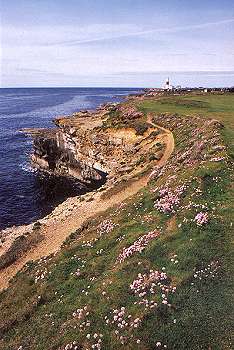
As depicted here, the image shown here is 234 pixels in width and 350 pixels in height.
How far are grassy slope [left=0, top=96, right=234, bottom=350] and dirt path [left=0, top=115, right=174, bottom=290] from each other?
2.14 meters

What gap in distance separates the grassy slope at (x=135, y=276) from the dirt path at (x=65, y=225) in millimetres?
2137

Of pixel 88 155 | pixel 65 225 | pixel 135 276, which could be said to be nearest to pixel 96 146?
pixel 88 155

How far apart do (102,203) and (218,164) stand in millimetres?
13731

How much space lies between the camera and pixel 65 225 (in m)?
35.8

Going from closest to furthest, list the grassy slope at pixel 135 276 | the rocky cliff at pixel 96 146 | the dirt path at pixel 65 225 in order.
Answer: the grassy slope at pixel 135 276
the dirt path at pixel 65 225
the rocky cliff at pixel 96 146

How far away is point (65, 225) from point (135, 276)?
16360 mm

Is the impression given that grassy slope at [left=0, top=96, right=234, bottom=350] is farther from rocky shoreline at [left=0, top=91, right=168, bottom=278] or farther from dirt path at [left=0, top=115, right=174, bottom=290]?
rocky shoreline at [left=0, top=91, right=168, bottom=278]

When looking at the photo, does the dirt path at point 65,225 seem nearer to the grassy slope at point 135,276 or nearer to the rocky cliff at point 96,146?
the grassy slope at point 135,276

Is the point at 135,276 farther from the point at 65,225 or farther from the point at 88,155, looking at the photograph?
the point at 88,155

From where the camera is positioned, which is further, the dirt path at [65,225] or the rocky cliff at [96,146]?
the rocky cliff at [96,146]

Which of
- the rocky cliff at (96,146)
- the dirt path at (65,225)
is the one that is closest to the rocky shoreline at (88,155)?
the rocky cliff at (96,146)

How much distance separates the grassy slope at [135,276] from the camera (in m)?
16.6

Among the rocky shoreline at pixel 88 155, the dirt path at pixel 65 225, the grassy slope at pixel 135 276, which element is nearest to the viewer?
the grassy slope at pixel 135 276

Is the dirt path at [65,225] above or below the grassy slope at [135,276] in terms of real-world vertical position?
below
